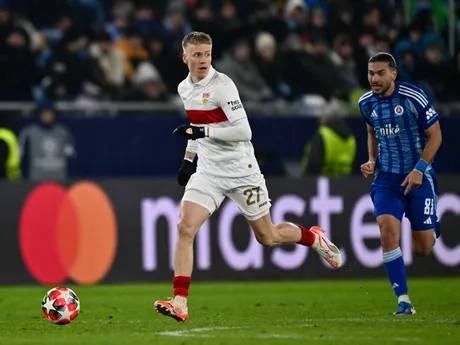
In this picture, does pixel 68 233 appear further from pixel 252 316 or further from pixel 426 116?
pixel 426 116

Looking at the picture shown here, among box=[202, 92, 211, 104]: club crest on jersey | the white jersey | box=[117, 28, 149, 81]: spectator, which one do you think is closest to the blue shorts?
the white jersey

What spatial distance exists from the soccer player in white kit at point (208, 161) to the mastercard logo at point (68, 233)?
5.61 metres

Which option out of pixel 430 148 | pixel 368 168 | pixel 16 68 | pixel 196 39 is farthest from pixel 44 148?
pixel 430 148

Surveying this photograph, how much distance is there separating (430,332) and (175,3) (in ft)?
44.9

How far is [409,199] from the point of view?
1102cm

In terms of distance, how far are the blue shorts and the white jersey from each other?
119 cm

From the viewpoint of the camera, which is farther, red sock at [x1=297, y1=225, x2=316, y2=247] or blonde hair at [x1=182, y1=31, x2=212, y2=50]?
red sock at [x1=297, y1=225, x2=316, y2=247]

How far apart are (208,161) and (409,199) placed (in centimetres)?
196

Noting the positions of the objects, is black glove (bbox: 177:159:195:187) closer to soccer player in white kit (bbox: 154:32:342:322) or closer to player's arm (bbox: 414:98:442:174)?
soccer player in white kit (bbox: 154:32:342:322)

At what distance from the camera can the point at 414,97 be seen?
10.8 meters

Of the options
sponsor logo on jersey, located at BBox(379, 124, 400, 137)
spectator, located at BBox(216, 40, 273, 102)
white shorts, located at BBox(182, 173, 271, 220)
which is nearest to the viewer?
white shorts, located at BBox(182, 173, 271, 220)

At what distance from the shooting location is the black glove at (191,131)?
9.82 meters

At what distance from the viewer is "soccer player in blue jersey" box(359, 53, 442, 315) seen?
10.7 meters

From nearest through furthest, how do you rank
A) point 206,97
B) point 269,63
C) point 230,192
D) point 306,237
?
point 206,97 < point 230,192 < point 306,237 < point 269,63
